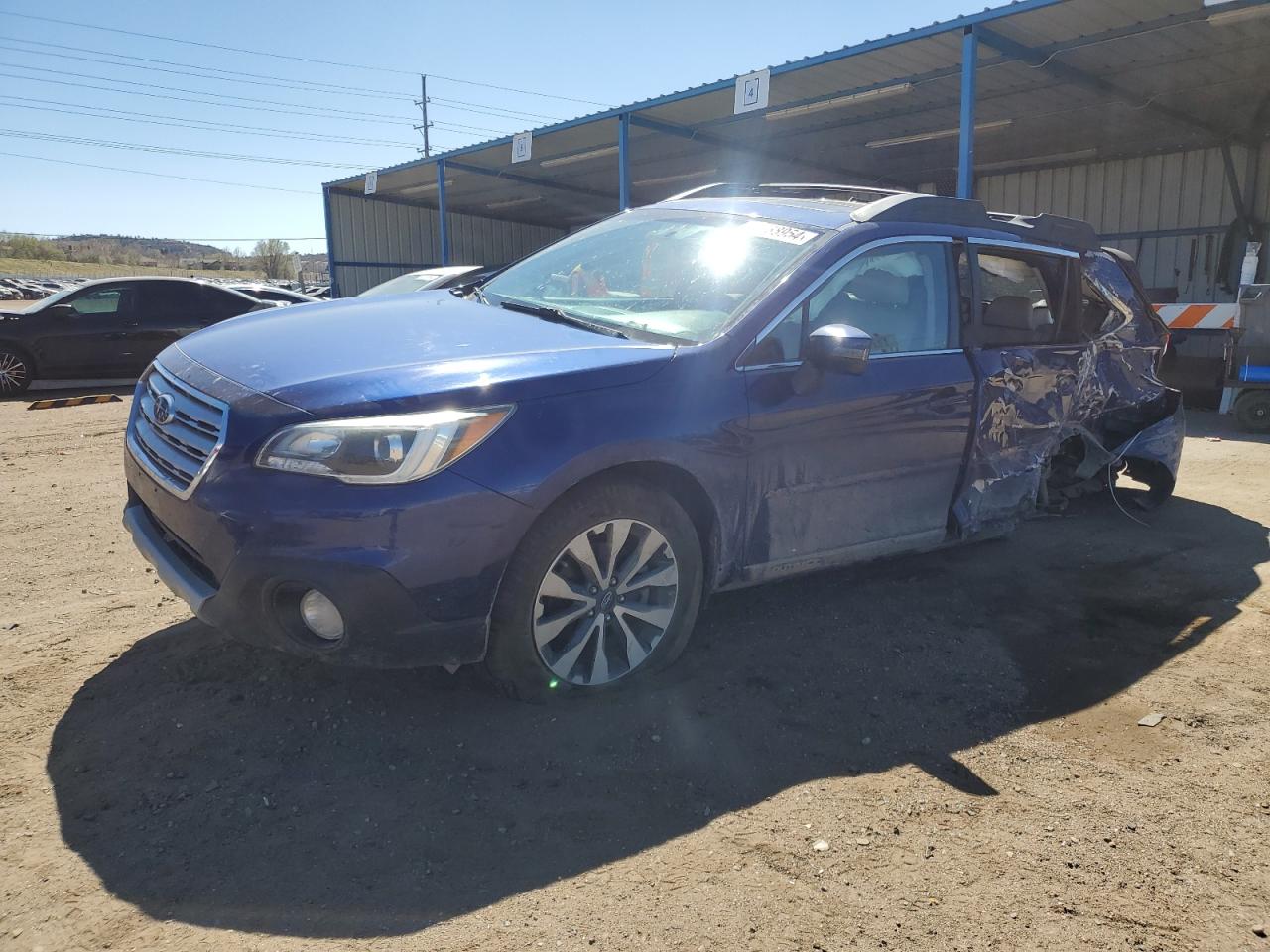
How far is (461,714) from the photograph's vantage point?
A: 121 inches

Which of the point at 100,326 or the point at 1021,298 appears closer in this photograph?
the point at 1021,298

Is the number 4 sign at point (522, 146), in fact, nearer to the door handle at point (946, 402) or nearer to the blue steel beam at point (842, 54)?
the blue steel beam at point (842, 54)

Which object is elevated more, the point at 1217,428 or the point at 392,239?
the point at 392,239

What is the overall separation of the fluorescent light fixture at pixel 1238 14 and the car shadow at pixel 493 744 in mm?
8092

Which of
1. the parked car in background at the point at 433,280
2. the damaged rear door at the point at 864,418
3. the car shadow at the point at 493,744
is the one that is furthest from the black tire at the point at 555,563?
the parked car in background at the point at 433,280

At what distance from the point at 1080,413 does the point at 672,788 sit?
138 inches

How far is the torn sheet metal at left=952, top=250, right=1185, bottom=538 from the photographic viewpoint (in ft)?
14.1

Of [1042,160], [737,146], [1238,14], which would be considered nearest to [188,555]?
[1238,14]

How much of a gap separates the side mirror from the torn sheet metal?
3.68 ft

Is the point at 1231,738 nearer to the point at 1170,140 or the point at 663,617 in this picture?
the point at 663,617

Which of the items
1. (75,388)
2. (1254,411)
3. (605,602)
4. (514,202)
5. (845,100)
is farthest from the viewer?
(514,202)

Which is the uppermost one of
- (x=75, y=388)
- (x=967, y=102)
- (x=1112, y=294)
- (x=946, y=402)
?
(x=967, y=102)

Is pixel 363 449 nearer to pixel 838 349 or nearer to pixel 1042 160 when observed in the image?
pixel 838 349

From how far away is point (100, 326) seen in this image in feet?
37.6
